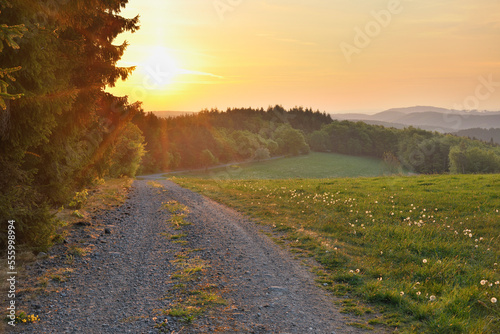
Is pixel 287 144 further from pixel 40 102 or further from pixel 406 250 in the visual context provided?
pixel 40 102

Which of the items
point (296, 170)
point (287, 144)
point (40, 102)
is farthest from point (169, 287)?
point (287, 144)

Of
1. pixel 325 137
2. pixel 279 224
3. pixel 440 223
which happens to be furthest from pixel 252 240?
pixel 325 137

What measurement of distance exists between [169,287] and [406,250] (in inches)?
278

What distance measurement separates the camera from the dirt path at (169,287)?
5788 millimetres

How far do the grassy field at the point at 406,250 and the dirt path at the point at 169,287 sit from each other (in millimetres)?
919

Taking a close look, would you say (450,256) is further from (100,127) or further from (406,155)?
(406,155)

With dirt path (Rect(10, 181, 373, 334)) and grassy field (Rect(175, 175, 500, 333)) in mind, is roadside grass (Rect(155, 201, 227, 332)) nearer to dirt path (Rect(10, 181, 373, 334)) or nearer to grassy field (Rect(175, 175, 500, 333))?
dirt path (Rect(10, 181, 373, 334))

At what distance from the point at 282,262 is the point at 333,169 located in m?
91.3

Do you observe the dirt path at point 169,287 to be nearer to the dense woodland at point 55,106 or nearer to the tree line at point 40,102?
the tree line at point 40,102

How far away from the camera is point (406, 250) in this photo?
9.30m

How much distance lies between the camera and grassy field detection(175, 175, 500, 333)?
618cm

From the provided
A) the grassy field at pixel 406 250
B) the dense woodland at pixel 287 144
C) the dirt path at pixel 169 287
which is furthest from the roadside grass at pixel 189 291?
the dense woodland at pixel 287 144

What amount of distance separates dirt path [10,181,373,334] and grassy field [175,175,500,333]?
3.02 ft

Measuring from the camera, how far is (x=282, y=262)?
30.3ft
